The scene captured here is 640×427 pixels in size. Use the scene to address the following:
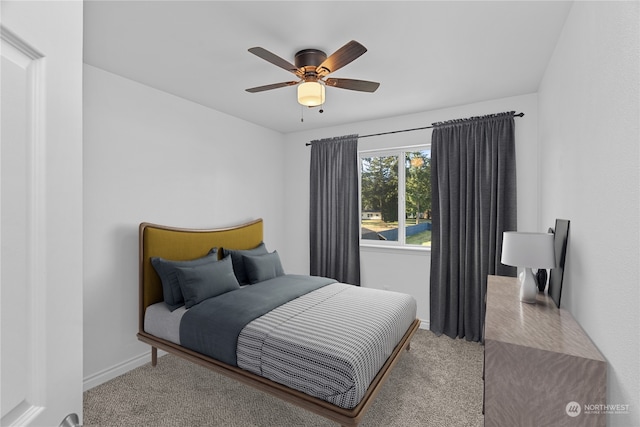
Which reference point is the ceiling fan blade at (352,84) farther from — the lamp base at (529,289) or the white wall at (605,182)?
the lamp base at (529,289)

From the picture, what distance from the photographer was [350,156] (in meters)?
4.35

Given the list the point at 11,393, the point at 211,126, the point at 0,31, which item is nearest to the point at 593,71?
the point at 0,31

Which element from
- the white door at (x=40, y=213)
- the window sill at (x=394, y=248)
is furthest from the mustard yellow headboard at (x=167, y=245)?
the white door at (x=40, y=213)

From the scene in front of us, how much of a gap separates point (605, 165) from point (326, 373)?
1.79 meters

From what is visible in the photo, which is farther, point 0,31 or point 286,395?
point 286,395

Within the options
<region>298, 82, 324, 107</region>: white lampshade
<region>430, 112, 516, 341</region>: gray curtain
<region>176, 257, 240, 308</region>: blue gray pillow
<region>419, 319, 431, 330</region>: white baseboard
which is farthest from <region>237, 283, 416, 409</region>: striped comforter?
<region>298, 82, 324, 107</region>: white lampshade

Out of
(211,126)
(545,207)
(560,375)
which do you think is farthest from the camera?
(211,126)

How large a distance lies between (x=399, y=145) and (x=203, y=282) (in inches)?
115

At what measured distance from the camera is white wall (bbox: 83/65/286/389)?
8.70 ft

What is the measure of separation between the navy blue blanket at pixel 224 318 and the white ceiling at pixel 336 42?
6.72ft

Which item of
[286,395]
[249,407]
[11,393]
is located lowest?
[249,407]

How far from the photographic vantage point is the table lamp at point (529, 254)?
1.85m

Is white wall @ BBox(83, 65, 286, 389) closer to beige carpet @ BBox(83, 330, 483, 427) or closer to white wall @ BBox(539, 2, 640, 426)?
beige carpet @ BBox(83, 330, 483, 427)

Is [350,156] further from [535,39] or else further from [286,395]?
[286,395]
